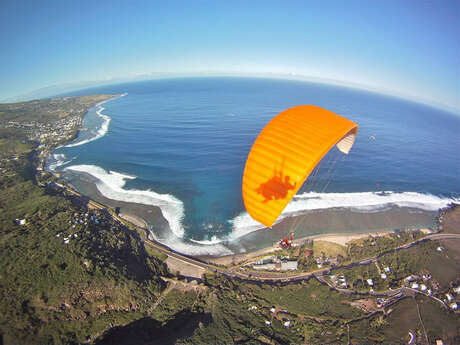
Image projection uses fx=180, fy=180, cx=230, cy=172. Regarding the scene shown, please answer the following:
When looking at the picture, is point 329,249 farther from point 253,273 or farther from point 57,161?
point 57,161

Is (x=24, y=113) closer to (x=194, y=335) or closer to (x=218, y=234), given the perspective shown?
(x=218, y=234)

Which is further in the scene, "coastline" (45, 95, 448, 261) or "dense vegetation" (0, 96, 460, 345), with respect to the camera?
"coastline" (45, 95, 448, 261)

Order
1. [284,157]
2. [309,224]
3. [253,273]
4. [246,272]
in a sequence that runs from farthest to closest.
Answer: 1. [309,224]
2. [246,272]
3. [253,273]
4. [284,157]

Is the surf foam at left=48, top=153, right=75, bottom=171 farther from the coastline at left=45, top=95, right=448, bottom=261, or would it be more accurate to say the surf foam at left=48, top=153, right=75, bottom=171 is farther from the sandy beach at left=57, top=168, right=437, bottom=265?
the sandy beach at left=57, top=168, right=437, bottom=265

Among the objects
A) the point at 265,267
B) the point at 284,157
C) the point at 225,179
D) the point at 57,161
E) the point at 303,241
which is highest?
the point at 284,157

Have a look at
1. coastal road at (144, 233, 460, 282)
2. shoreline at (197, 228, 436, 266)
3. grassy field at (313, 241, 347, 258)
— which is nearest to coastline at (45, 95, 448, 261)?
shoreline at (197, 228, 436, 266)

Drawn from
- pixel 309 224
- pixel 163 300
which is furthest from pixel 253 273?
pixel 309 224
